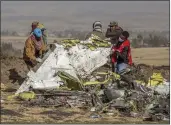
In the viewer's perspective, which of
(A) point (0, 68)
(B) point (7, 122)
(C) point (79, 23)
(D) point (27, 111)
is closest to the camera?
(B) point (7, 122)

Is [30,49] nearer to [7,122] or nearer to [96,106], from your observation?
[96,106]

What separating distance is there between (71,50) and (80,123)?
160 inches

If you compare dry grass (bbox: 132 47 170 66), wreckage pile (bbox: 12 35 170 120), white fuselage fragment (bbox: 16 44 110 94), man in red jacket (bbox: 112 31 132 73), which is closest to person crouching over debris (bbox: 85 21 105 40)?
wreckage pile (bbox: 12 35 170 120)

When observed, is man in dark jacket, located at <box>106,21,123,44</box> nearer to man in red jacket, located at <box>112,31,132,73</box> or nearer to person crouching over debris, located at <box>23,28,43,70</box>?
man in red jacket, located at <box>112,31,132,73</box>

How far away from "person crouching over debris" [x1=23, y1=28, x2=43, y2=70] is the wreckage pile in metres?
0.56

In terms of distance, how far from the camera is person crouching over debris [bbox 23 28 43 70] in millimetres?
16750

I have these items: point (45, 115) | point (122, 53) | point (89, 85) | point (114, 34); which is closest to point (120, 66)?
point (122, 53)

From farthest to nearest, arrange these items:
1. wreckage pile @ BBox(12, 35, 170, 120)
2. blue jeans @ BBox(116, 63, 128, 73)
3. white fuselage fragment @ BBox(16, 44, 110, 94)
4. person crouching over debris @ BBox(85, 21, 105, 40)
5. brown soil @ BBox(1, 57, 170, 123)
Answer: person crouching over debris @ BBox(85, 21, 105, 40)
blue jeans @ BBox(116, 63, 128, 73)
white fuselage fragment @ BBox(16, 44, 110, 94)
wreckage pile @ BBox(12, 35, 170, 120)
brown soil @ BBox(1, 57, 170, 123)

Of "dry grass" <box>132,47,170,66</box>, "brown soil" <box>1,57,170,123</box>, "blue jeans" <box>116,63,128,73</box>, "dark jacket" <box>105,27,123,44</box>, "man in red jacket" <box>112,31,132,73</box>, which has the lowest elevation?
"brown soil" <box>1,57,170,123</box>

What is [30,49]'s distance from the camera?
16.8 meters

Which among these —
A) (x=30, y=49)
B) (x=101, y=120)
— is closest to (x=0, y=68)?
(x=30, y=49)

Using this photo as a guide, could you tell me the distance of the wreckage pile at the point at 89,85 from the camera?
1391 centimetres

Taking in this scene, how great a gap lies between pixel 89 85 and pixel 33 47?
2.68 meters

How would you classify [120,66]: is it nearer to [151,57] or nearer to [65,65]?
[65,65]
